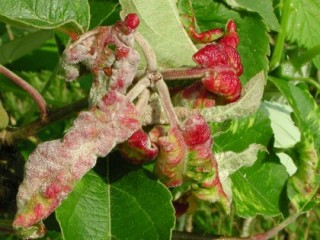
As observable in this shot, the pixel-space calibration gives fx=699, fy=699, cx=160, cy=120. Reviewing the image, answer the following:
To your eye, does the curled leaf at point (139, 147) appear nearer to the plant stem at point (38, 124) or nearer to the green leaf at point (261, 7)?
the plant stem at point (38, 124)

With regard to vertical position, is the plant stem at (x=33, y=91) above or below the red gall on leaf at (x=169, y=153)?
above

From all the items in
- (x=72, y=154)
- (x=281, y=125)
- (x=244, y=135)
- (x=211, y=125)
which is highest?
(x=72, y=154)

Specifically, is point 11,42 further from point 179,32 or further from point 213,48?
point 213,48

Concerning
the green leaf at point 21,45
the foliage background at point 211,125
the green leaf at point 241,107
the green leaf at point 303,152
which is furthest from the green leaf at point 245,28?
the green leaf at point 21,45

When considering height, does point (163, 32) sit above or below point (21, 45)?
above

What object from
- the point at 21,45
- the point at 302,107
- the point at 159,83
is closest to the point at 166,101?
the point at 159,83

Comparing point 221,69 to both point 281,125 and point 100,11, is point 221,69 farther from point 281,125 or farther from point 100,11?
point 281,125
